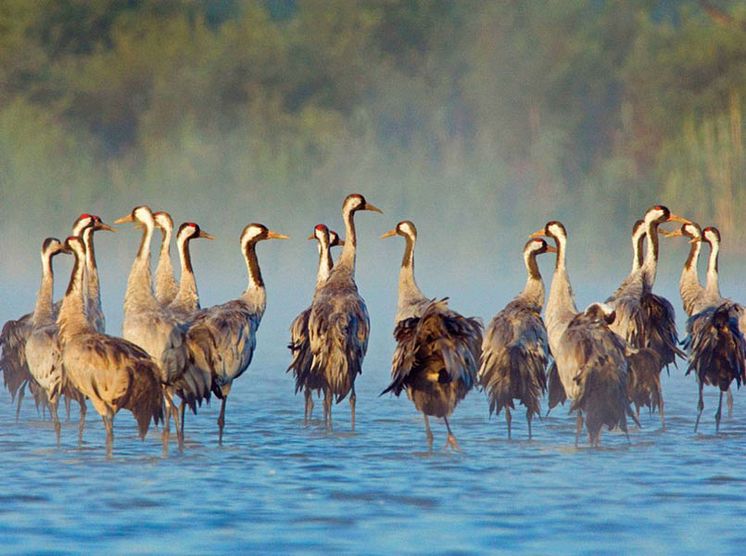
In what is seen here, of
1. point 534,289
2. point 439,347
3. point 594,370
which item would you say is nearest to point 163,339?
point 439,347

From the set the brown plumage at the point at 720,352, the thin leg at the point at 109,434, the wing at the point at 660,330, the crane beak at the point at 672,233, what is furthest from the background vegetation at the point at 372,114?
the thin leg at the point at 109,434

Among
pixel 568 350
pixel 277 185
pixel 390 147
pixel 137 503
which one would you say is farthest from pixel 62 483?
pixel 390 147

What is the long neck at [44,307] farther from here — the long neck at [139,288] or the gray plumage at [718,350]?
the gray plumage at [718,350]

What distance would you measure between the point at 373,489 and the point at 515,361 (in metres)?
2.33

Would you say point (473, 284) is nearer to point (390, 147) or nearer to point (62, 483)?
point (390, 147)

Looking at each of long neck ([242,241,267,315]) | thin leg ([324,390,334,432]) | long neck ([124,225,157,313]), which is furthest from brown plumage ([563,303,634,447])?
long neck ([124,225,157,313])

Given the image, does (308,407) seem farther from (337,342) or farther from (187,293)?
(187,293)

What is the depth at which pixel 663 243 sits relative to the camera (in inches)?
1185

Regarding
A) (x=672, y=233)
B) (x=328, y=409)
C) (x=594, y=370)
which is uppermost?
(x=672, y=233)

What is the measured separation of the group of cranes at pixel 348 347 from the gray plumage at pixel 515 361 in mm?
10

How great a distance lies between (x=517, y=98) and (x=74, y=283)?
3101 cm

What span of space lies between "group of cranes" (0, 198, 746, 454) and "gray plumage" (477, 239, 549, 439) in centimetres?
1

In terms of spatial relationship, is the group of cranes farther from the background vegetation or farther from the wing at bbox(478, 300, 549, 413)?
the background vegetation

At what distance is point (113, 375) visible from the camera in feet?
33.0
